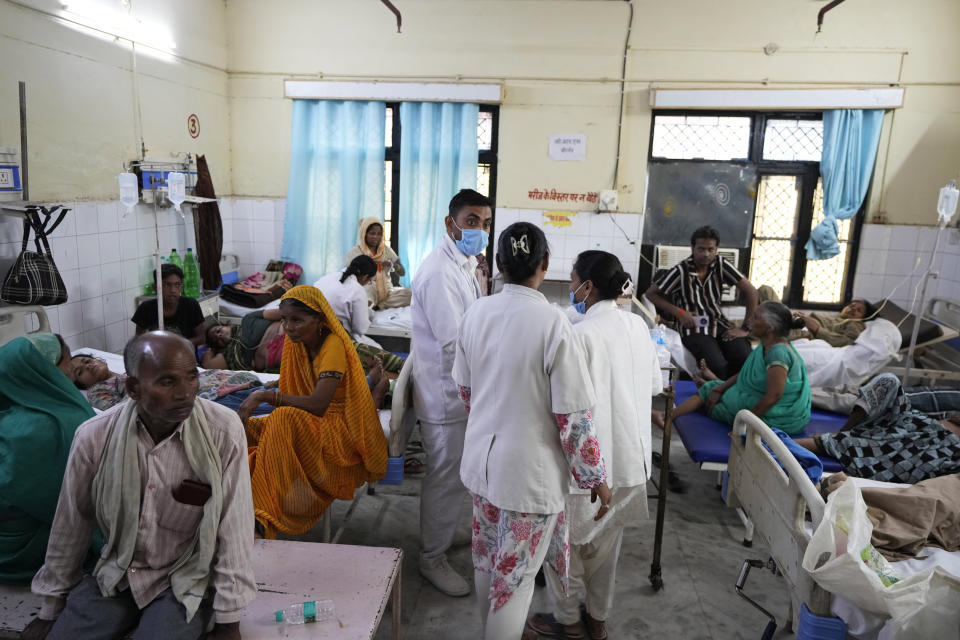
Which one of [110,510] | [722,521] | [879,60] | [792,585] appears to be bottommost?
[722,521]

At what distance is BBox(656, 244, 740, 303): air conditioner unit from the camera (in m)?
5.91

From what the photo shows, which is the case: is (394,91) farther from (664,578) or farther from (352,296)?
(664,578)

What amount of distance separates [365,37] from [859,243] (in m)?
4.96

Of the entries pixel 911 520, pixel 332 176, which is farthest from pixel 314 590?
pixel 332 176

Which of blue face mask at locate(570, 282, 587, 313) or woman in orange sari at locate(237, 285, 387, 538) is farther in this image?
woman in orange sari at locate(237, 285, 387, 538)

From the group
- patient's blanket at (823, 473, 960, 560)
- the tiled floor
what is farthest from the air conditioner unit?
patient's blanket at (823, 473, 960, 560)

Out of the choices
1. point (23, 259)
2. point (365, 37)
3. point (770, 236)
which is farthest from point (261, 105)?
point (770, 236)

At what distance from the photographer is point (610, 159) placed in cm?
588

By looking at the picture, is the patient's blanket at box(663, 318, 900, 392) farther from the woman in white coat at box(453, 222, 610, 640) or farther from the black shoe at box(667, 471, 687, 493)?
the woman in white coat at box(453, 222, 610, 640)

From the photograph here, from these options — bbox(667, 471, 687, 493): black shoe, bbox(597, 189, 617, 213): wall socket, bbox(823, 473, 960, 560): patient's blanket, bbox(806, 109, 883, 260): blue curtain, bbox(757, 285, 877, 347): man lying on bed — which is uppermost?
bbox(806, 109, 883, 260): blue curtain

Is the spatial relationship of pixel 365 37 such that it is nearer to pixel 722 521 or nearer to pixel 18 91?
pixel 18 91

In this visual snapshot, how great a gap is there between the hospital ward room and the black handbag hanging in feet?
0.07

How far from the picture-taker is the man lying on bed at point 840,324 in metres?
5.20

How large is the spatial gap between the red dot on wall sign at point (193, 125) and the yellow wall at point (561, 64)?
70mm
